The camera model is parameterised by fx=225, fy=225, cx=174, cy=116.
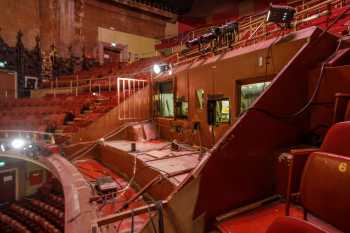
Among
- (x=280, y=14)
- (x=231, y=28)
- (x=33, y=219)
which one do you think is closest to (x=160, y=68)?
(x=231, y=28)

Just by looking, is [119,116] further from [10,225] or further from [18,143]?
[10,225]

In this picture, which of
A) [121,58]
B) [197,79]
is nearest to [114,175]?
[197,79]

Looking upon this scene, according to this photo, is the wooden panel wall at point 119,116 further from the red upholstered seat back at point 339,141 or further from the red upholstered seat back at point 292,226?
the red upholstered seat back at point 292,226

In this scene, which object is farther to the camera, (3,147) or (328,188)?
(3,147)

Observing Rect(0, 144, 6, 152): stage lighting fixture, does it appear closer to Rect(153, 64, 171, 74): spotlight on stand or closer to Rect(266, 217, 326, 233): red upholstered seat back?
Rect(153, 64, 171, 74): spotlight on stand

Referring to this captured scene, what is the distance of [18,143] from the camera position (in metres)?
5.70

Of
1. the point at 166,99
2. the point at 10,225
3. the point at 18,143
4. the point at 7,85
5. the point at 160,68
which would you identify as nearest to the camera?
the point at 18,143

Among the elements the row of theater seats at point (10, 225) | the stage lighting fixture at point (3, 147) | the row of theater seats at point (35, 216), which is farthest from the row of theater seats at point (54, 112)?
the row of theater seats at point (10, 225)

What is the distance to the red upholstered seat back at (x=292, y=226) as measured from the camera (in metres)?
0.86

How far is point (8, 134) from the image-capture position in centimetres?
602

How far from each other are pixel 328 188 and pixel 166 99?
482 centimetres

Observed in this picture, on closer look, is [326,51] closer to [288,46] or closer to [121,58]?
[288,46]

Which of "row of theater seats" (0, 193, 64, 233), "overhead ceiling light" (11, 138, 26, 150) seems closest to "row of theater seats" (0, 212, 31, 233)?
"row of theater seats" (0, 193, 64, 233)

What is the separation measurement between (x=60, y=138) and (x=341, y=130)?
228 inches
